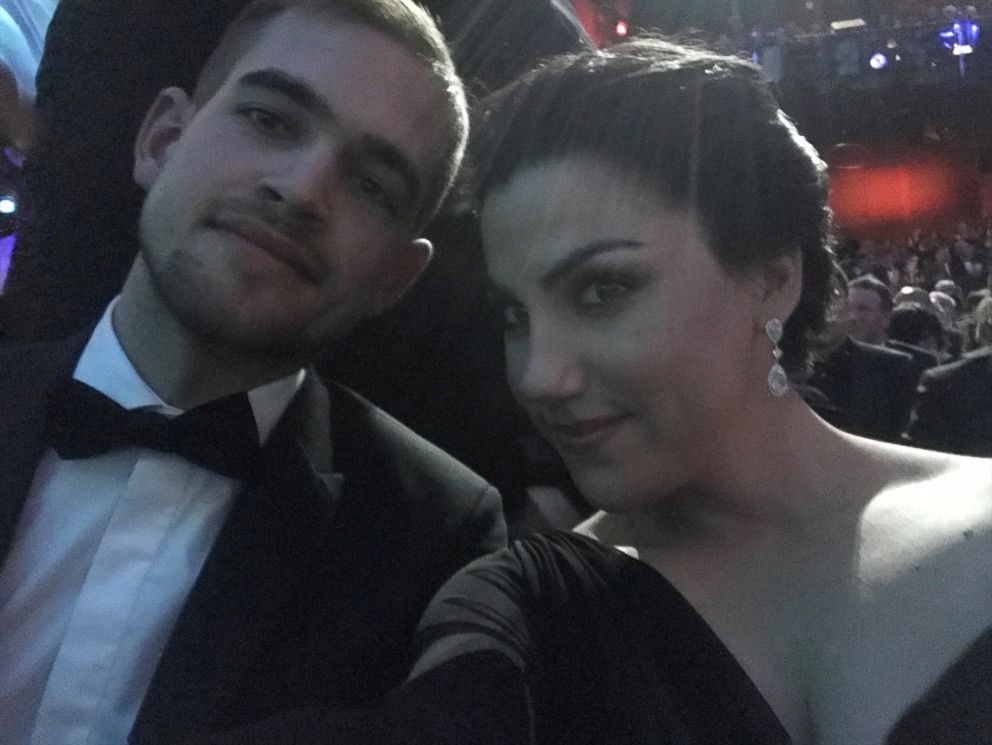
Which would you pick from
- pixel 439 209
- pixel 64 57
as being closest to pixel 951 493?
pixel 439 209

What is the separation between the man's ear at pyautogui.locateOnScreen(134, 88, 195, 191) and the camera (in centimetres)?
102

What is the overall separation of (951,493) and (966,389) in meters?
0.46

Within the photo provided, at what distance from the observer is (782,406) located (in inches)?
29.3

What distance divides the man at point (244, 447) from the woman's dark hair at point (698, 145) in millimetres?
200

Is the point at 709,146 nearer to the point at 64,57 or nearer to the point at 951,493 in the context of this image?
the point at 951,493

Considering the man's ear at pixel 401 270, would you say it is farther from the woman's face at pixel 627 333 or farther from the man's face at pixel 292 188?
the woman's face at pixel 627 333

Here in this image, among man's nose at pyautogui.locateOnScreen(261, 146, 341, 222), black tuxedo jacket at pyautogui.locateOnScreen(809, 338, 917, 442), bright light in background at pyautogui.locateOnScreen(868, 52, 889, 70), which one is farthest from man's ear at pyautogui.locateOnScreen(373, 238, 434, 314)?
bright light in background at pyautogui.locateOnScreen(868, 52, 889, 70)

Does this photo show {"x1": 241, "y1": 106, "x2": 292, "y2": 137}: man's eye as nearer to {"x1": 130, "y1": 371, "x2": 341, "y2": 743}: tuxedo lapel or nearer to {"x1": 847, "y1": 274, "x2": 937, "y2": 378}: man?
{"x1": 130, "y1": 371, "x2": 341, "y2": 743}: tuxedo lapel

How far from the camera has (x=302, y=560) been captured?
84 centimetres

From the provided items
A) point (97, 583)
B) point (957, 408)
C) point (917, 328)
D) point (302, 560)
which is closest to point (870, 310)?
point (917, 328)

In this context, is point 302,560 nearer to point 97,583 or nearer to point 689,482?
point 97,583

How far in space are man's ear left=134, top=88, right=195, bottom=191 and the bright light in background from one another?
6658 mm

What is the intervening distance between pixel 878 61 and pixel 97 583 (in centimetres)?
704

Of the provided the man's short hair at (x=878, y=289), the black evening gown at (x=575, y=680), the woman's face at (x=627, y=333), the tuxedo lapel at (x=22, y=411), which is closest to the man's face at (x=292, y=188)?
the tuxedo lapel at (x=22, y=411)
